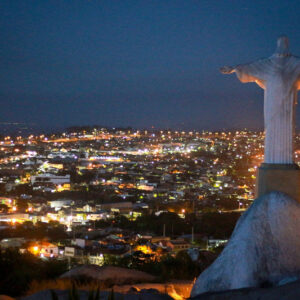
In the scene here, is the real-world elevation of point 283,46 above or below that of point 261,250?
above

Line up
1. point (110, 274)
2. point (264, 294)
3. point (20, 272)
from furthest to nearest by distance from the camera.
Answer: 1. point (110, 274)
2. point (20, 272)
3. point (264, 294)

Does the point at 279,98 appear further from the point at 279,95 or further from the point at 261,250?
the point at 261,250

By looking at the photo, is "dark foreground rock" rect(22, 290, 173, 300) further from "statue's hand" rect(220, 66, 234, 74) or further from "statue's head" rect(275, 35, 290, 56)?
"statue's head" rect(275, 35, 290, 56)

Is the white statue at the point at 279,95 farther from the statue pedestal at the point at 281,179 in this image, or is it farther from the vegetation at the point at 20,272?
the vegetation at the point at 20,272

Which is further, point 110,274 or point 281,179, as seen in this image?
point 110,274

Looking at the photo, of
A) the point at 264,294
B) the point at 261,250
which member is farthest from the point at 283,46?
the point at 264,294

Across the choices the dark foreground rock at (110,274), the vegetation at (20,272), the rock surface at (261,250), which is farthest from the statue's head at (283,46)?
the vegetation at (20,272)

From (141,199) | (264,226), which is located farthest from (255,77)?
(141,199)

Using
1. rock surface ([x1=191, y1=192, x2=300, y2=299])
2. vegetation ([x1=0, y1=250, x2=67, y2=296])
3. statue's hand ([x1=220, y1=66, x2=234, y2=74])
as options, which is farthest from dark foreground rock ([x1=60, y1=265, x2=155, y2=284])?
statue's hand ([x1=220, y1=66, x2=234, y2=74])
